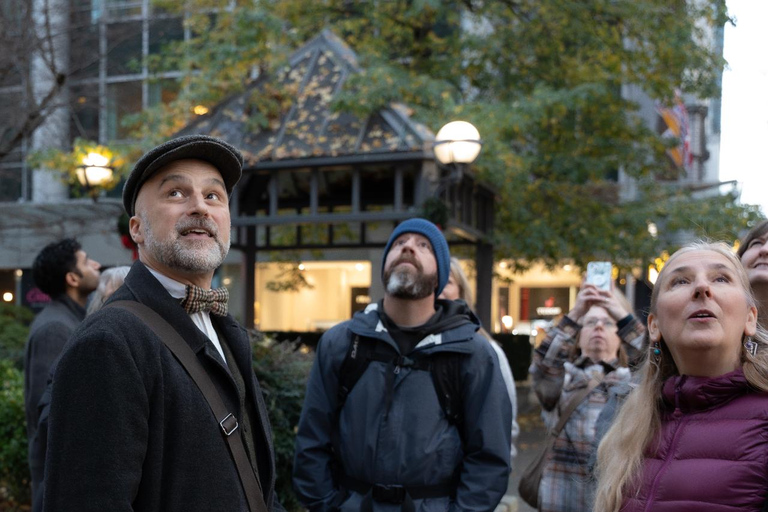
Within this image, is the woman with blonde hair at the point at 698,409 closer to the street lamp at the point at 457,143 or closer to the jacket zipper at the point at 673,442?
the jacket zipper at the point at 673,442

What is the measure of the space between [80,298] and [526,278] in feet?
80.8

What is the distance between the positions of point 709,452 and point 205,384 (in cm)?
148

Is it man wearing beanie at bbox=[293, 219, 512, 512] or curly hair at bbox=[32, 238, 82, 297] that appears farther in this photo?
curly hair at bbox=[32, 238, 82, 297]

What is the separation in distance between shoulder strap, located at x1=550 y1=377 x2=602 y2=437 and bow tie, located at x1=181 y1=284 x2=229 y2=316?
2.09 m

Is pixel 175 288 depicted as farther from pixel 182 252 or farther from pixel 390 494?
pixel 390 494

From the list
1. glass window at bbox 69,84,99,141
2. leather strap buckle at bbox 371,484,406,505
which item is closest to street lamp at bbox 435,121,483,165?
leather strap buckle at bbox 371,484,406,505

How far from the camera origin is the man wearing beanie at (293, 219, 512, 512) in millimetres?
3551

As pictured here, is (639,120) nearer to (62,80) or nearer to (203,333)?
(62,80)

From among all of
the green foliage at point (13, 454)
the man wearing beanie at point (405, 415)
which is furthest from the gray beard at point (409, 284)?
the green foliage at point (13, 454)

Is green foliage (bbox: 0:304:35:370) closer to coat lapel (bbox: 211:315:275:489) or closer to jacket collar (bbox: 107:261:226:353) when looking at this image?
coat lapel (bbox: 211:315:275:489)

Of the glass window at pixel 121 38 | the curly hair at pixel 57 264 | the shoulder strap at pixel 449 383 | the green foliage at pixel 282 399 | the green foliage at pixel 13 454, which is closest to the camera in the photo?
the shoulder strap at pixel 449 383

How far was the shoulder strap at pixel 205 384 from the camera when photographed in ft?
7.11

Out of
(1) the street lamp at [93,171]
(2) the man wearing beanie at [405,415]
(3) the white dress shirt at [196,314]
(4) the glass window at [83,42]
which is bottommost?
(2) the man wearing beanie at [405,415]

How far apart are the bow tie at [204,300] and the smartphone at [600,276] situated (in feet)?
7.16
